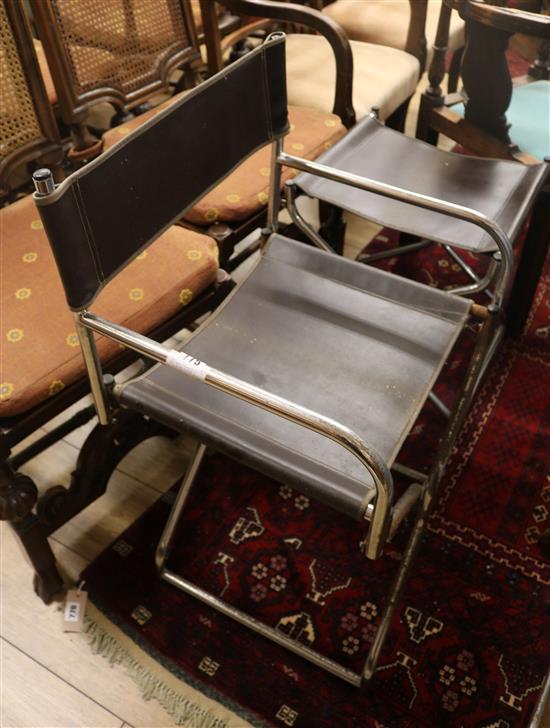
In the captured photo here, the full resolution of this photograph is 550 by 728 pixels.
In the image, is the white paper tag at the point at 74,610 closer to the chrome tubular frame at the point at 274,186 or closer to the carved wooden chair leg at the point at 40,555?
the carved wooden chair leg at the point at 40,555

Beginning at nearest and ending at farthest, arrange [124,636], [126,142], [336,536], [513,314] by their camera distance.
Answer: [126,142] → [124,636] → [336,536] → [513,314]

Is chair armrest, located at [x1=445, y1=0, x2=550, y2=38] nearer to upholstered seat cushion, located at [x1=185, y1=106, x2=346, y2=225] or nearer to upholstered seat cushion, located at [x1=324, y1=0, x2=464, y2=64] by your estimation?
upholstered seat cushion, located at [x1=185, y1=106, x2=346, y2=225]

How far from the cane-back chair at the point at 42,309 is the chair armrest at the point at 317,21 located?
1.86 ft

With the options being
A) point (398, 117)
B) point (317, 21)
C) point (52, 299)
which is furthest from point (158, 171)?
point (398, 117)

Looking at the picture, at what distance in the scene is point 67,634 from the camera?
126 cm

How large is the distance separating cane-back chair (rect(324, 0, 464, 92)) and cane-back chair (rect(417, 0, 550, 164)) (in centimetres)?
41

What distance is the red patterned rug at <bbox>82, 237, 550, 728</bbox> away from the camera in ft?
3.80

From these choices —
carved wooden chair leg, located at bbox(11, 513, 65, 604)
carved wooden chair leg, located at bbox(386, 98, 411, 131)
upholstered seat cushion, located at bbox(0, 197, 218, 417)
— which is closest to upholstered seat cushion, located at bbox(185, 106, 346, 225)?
upholstered seat cushion, located at bbox(0, 197, 218, 417)

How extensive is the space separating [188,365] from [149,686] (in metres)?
0.68

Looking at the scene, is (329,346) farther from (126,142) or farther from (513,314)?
(513,314)

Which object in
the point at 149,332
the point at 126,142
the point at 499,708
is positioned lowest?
the point at 499,708

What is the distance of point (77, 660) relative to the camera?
1.22 m

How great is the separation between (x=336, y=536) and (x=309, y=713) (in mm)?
348

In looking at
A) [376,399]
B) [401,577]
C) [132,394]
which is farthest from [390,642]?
[132,394]
